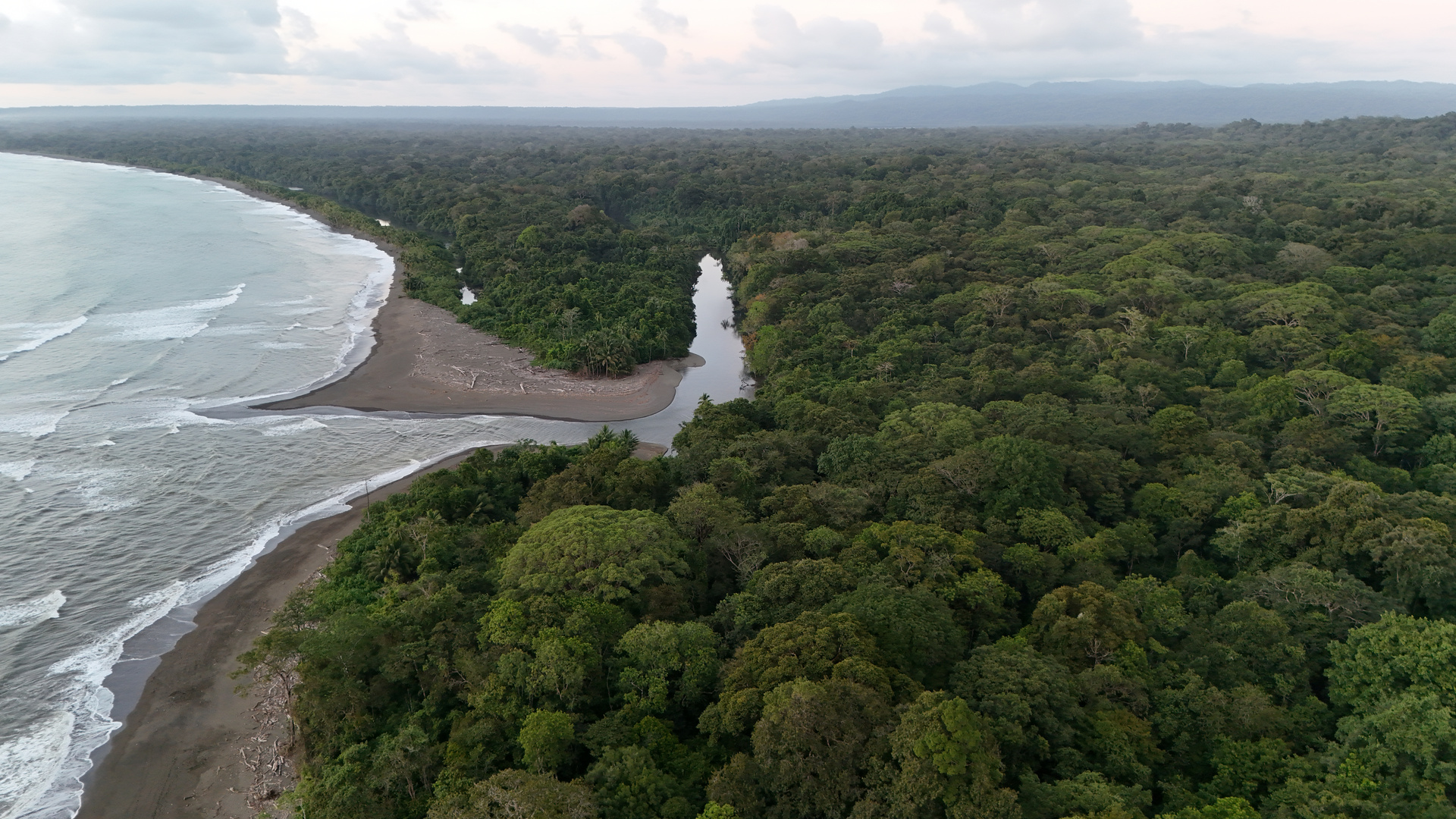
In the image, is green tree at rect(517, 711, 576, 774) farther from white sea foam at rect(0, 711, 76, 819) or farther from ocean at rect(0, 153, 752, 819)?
white sea foam at rect(0, 711, 76, 819)

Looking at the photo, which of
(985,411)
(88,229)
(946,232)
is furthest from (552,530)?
(88,229)

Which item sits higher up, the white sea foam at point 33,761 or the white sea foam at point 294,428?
the white sea foam at point 294,428

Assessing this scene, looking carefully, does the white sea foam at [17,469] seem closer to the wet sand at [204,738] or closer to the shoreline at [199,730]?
the shoreline at [199,730]

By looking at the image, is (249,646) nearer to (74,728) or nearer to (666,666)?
(74,728)

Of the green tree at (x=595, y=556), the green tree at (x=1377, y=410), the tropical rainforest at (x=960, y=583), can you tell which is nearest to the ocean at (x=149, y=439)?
the tropical rainforest at (x=960, y=583)

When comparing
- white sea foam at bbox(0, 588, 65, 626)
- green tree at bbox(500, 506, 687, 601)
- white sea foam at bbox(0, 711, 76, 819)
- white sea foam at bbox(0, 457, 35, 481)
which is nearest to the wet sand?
white sea foam at bbox(0, 711, 76, 819)
